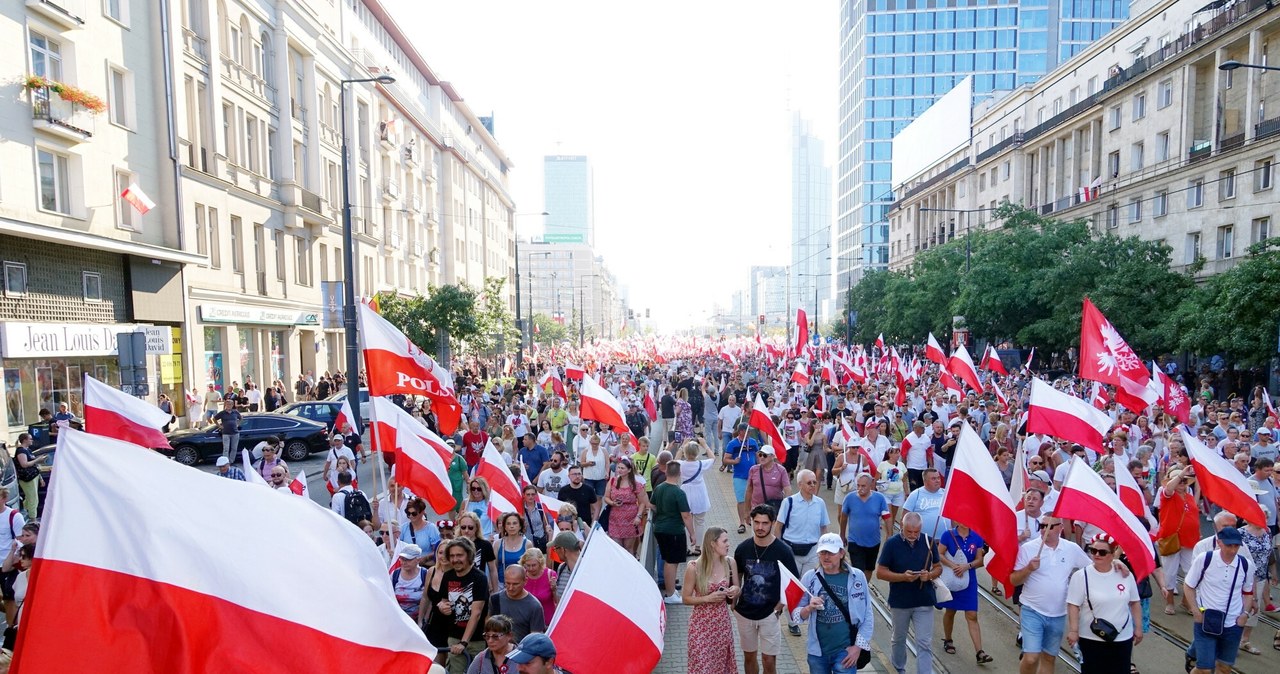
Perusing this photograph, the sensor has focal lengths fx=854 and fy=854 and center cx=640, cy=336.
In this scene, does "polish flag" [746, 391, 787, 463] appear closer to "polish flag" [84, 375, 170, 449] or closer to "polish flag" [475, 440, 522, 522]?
"polish flag" [475, 440, 522, 522]

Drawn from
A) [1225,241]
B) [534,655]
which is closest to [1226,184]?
[1225,241]

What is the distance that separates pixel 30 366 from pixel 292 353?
14628 mm

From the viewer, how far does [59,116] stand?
20.6m

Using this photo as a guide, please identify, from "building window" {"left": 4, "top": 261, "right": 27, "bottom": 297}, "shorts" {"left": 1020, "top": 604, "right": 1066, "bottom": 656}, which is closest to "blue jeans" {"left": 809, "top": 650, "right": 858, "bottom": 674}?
"shorts" {"left": 1020, "top": 604, "right": 1066, "bottom": 656}

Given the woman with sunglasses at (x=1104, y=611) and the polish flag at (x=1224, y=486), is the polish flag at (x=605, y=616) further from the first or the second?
the polish flag at (x=1224, y=486)

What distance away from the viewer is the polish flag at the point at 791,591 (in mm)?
5902

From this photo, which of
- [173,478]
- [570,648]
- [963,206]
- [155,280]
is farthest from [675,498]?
[963,206]

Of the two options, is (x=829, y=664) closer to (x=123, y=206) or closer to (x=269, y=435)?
(x=269, y=435)

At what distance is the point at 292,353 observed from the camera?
34.9 m

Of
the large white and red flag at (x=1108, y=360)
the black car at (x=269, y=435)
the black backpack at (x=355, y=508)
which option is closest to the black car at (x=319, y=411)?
the black car at (x=269, y=435)

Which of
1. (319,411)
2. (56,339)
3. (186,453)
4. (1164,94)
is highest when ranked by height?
(1164,94)

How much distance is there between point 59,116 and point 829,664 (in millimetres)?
22506

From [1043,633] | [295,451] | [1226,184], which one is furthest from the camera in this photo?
[1226,184]

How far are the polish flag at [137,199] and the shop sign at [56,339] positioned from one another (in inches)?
128
